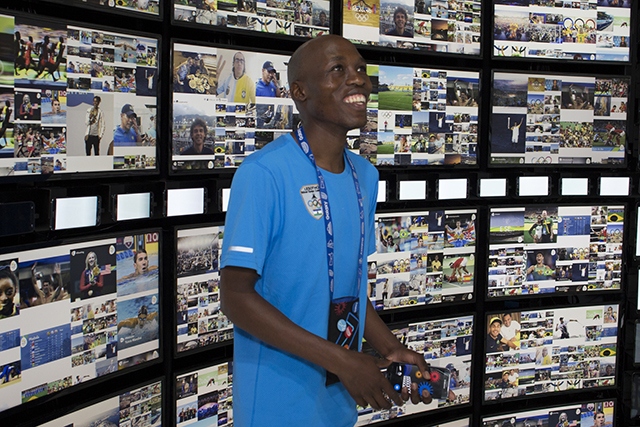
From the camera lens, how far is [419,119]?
2744 mm

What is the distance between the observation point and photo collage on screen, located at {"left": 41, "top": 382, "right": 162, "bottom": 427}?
75.9 inches

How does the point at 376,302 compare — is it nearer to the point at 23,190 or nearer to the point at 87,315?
the point at 87,315

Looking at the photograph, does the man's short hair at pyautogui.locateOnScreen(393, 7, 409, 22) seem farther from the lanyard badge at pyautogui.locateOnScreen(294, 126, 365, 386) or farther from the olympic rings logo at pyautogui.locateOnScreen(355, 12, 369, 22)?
the lanyard badge at pyautogui.locateOnScreen(294, 126, 365, 386)

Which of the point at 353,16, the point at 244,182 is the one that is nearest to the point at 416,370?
the point at 244,182

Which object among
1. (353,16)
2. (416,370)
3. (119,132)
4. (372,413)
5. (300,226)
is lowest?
(372,413)

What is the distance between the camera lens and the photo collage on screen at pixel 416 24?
2.55 metres

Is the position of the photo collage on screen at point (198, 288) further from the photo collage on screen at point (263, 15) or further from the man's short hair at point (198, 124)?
the photo collage on screen at point (263, 15)

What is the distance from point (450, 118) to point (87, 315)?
6.10ft

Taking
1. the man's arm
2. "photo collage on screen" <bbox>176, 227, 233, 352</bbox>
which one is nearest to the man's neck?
the man's arm

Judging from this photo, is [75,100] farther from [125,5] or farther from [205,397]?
[205,397]

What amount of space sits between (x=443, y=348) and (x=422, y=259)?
1.56 ft

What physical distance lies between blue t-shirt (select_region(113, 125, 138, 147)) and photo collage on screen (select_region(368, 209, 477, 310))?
3.78 feet

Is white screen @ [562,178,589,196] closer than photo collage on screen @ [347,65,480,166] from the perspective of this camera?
No

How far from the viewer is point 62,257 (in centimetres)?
184
